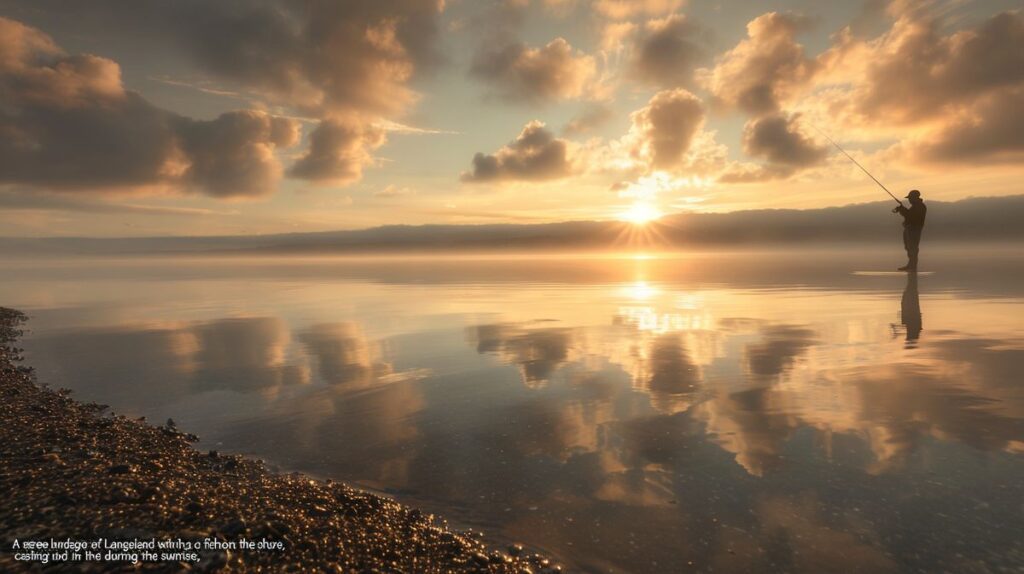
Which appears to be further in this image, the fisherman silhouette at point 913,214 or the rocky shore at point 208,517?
the fisherman silhouette at point 913,214

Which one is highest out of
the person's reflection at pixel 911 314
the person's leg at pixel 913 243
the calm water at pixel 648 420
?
the person's leg at pixel 913 243

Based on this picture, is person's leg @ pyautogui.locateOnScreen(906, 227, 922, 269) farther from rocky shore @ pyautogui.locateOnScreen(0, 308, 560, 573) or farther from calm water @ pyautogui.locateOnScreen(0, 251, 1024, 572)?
rocky shore @ pyautogui.locateOnScreen(0, 308, 560, 573)

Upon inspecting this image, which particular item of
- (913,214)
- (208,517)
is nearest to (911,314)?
(913,214)

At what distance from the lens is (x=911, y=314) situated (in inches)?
844

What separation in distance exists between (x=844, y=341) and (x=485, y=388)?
11750 mm

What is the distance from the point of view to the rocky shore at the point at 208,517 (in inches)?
202

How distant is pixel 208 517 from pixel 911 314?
2556cm

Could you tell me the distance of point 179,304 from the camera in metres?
32.7

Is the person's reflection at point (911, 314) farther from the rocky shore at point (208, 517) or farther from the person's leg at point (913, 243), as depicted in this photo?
the rocky shore at point (208, 517)

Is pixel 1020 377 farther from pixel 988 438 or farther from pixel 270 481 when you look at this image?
pixel 270 481

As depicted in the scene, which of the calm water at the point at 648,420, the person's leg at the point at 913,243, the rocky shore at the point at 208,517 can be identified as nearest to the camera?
the rocky shore at the point at 208,517

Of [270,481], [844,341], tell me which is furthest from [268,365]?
[844,341]

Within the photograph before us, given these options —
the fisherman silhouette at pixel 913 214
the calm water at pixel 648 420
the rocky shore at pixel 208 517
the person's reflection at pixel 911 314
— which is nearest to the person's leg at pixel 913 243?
the fisherman silhouette at pixel 913 214

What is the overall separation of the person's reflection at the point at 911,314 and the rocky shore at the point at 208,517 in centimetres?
1567
